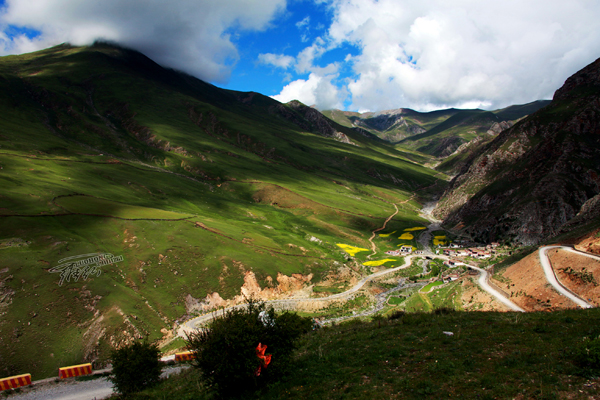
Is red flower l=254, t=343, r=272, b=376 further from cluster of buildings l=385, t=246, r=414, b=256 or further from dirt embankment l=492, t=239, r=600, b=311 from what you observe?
cluster of buildings l=385, t=246, r=414, b=256

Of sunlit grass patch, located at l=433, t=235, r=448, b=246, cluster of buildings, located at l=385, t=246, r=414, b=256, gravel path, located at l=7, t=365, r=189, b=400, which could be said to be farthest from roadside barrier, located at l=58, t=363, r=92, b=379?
sunlit grass patch, located at l=433, t=235, r=448, b=246

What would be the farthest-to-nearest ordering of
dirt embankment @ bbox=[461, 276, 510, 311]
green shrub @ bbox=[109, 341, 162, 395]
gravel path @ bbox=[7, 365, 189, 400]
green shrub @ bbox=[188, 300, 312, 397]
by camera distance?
dirt embankment @ bbox=[461, 276, 510, 311] < gravel path @ bbox=[7, 365, 189, 400] < green shrub @ bbox=[109, 341, 162, 395] < green shrub @ bbox=[188, 300, 312, 397]

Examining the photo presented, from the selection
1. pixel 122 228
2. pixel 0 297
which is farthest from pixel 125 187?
pixel 0 297

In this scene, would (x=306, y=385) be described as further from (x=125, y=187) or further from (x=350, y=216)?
(x=350, y=216)

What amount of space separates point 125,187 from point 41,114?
14498 cm

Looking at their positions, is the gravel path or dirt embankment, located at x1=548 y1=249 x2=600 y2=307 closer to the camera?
the gravel path

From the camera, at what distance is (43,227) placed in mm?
55500

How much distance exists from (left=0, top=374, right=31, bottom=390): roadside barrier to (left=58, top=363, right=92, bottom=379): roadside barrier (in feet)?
10.0

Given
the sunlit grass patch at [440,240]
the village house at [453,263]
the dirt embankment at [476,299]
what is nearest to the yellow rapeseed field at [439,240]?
the sunlit grass patch at [440,240]

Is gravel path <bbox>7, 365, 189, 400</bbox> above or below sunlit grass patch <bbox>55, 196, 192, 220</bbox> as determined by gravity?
below

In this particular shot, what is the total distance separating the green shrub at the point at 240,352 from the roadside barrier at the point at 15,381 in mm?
30492

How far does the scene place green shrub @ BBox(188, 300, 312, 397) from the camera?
19.0 m

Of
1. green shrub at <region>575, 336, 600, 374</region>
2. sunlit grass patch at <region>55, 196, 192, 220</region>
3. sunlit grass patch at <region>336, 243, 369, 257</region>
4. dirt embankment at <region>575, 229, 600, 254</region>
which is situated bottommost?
sunlit grass patch at <region>336, 243, 369, 257</region>

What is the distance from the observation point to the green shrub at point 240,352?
1903cm
